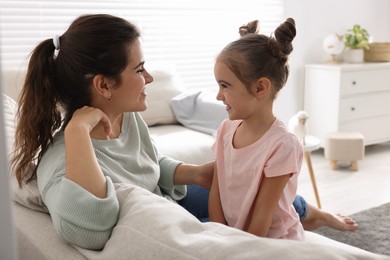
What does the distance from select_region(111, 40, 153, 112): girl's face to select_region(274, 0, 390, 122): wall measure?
3.08m

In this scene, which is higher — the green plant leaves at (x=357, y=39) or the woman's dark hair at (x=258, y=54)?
the woman's dark hair at (x=258, y=54)

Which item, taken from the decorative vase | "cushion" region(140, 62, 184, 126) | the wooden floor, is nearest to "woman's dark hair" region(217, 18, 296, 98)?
"cushion" region(140, 62, 184, 126)

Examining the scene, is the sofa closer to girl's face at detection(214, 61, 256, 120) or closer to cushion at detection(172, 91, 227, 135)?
girl's face at detection(214, 61, 256, 120)

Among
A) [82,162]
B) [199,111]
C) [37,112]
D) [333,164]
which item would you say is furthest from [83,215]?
[333,164]

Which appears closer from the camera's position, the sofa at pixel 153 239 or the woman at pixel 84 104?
the sofa at pixel 153 239

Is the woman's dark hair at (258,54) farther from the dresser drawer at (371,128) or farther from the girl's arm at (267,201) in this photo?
the dresser drawer at (371,128)

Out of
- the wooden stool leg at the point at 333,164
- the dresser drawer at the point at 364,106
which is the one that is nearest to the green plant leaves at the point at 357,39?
the dresser drawer at the point at 364,106

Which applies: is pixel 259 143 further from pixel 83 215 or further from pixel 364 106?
pixel 364 106

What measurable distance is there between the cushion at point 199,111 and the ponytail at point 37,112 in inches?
62.9

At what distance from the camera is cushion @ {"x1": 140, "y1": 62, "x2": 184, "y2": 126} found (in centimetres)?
293

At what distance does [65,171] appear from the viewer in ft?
3.43

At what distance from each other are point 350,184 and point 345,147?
0.33 meters

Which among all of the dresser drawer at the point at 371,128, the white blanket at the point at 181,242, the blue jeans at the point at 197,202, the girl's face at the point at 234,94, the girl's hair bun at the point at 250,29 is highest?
the girl's hair bun at the point at 250,29

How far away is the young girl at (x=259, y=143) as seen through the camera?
1.29m
